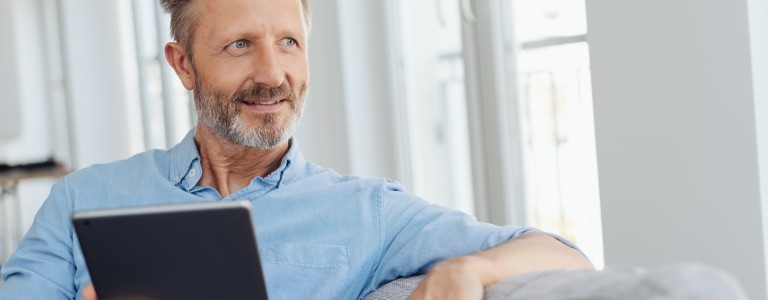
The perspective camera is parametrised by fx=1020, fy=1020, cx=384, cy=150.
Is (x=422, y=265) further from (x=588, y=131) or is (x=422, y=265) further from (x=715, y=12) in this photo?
(x=588, y=131)

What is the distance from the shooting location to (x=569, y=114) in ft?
9.41

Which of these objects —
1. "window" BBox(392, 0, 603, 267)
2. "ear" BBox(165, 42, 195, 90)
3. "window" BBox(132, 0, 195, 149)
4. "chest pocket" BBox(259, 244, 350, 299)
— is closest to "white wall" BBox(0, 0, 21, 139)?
"window" BBox(132, 0, 195, 149)

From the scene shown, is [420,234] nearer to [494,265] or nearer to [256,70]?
[494,265]

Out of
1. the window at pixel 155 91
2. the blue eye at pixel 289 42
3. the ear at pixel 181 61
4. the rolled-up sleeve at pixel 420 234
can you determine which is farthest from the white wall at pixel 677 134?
the window at pixel 155 91

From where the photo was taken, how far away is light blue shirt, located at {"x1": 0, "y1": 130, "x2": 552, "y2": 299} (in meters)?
1.77

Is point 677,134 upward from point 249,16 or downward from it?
downward

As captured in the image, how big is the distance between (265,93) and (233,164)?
165 mm

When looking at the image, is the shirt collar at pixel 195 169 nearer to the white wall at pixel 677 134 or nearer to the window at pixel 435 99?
the white wall at pixel 677 134

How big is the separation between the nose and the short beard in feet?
0.04

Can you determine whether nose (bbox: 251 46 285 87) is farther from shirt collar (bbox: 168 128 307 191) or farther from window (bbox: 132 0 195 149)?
window (bbox: 132 0 195 149)

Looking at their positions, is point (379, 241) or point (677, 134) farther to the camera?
point (677, 134)

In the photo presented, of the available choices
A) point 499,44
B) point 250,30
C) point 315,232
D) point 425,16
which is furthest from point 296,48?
point 425,16

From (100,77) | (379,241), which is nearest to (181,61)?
(379,241)

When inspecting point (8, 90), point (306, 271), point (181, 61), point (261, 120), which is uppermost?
point (8, 90)
